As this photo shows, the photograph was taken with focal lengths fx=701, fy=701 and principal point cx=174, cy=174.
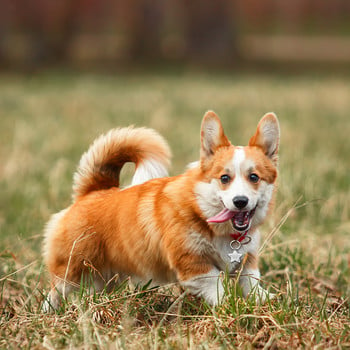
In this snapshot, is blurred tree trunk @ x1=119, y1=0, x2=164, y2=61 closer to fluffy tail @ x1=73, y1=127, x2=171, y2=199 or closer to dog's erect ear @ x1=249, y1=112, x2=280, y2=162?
fluffy tail @ x1=73, y1=127, x2=171, y2=199

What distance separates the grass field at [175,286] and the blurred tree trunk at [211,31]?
1346cm

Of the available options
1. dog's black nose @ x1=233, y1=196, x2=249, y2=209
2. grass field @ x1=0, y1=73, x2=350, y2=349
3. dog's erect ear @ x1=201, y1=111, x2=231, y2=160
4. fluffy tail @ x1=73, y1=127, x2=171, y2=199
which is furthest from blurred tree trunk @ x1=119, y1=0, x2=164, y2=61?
dog's black nose @ x1=233, y1=196, x2=249, y2=209

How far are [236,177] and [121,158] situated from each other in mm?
961

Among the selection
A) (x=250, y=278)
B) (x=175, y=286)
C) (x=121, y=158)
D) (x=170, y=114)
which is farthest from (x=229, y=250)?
(x=170, y=114)

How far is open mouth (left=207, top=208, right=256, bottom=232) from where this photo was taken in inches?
126

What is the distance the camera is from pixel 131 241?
11.6ft

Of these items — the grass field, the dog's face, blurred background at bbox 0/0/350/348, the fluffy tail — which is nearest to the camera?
the grass field

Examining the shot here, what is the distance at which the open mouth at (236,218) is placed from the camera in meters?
3.20

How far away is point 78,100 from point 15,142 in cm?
494

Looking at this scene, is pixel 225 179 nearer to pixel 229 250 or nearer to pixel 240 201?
pixel 240 201

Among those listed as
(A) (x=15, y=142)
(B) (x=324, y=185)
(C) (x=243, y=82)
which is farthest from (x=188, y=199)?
(C) (x=243, y=82)

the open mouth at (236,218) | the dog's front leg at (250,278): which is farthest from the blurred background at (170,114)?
the open mouth at (236,218)

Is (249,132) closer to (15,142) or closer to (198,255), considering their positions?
(15,142)

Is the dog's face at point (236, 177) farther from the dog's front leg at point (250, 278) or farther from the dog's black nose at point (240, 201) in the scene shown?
the dog's front leg at point (250, 278)
